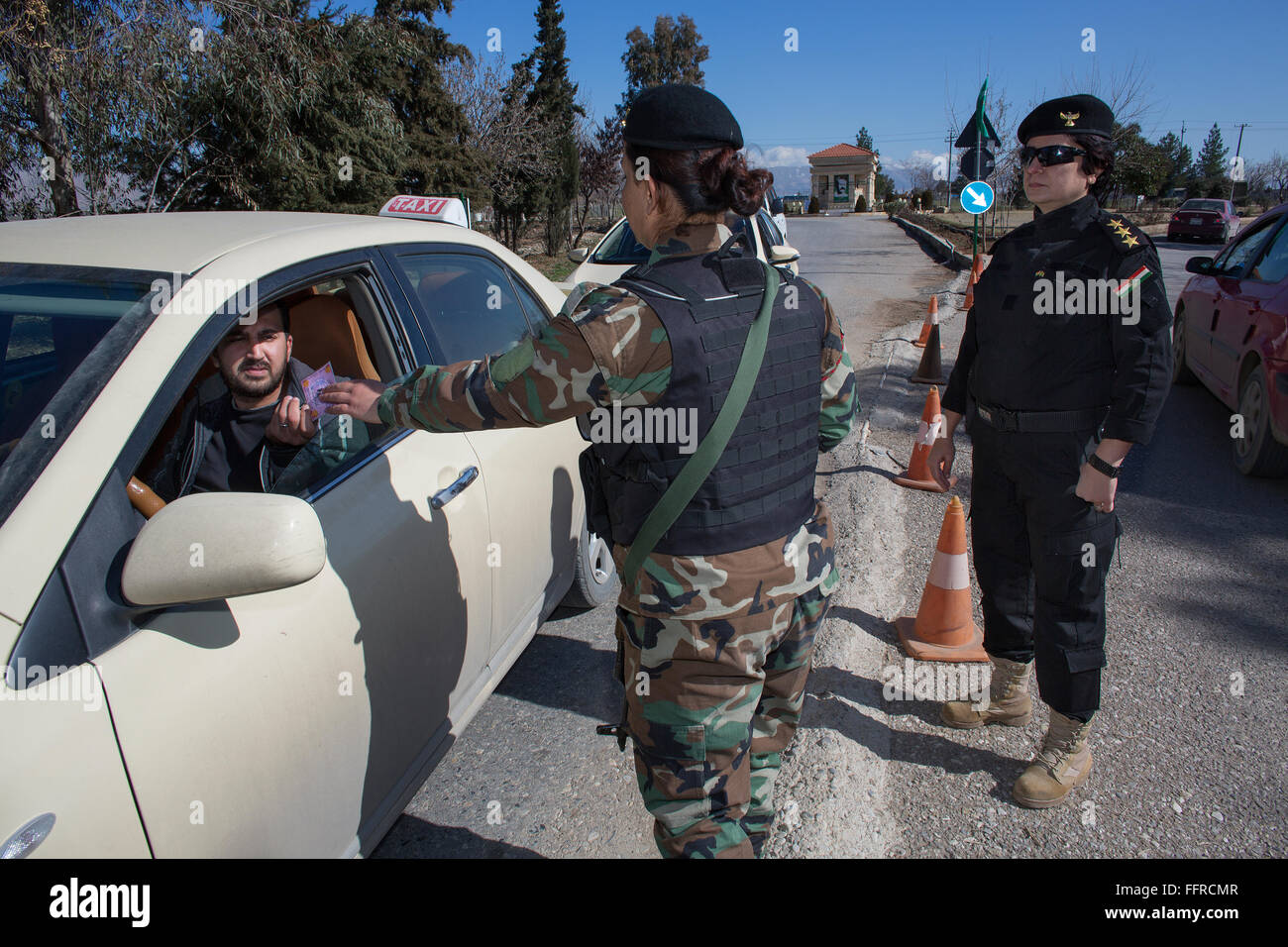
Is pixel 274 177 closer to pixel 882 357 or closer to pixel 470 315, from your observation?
pixel 882 357

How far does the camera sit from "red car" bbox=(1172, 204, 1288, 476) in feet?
16.1

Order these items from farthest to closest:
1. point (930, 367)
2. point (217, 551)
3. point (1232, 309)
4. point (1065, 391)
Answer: point (930, 367), point (1232, 309), point (1065, 391), point (217, 551)

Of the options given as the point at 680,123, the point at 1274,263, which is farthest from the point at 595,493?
the point at 1274,263

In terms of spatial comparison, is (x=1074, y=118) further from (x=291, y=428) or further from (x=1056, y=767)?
(x=291, y=428)

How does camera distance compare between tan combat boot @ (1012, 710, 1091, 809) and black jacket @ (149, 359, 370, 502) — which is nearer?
black jacket @ (149, 359, 370, 502)

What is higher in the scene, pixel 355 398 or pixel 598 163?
pixel 598 163

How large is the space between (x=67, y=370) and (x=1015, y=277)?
2527 millimetres

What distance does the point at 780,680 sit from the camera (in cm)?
190

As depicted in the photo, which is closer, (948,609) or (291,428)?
(291,428)

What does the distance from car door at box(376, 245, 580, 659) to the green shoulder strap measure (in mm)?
931

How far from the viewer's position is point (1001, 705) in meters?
2.92

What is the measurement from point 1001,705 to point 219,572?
104 inches

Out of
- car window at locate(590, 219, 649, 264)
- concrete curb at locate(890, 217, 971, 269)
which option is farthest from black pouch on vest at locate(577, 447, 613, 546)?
concrete curb at locate(890, 217, 971, 269)

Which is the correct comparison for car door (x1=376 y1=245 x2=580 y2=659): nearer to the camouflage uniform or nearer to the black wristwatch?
the camouflage uniform
